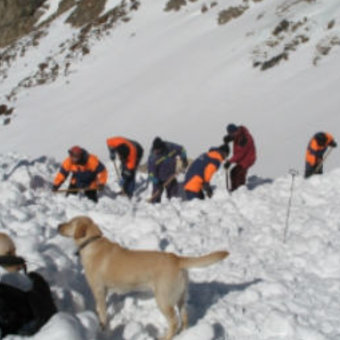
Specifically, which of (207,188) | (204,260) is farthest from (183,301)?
(207,188)

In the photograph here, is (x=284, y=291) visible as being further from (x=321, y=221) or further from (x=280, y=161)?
(x=280, y=161)

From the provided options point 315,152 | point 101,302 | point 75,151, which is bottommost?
point 101,302

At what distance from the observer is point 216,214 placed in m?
7.70

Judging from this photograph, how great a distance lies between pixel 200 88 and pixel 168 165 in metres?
14.9

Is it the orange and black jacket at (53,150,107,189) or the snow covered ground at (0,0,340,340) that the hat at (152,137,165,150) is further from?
the snow covered ground at (0,0,340,340)

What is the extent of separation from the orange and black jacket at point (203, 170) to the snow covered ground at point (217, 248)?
0.49 metres

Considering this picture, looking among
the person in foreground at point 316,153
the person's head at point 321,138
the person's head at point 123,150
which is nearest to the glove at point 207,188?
the person's head at point 123,150

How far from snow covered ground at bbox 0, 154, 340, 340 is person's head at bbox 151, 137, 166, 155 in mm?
1126

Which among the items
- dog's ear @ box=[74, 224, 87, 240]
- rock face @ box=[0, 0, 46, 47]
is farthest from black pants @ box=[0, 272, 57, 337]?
rock face @ box=[0, 0, 46, 47]

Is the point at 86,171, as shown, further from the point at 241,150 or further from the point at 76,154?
the point at 241,150

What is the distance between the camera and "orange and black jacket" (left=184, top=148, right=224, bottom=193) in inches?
341

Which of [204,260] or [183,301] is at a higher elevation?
[204,260]

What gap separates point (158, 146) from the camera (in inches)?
360

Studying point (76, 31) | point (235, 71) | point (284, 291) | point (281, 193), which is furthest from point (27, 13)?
point (284, 291)
